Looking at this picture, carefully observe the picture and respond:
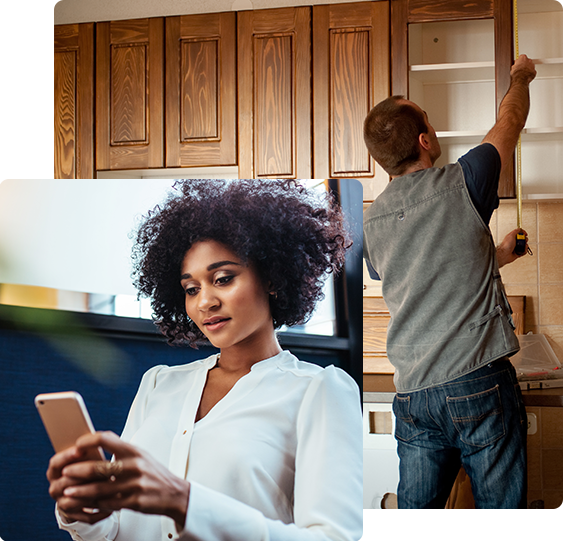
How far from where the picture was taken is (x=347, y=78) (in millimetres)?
1883

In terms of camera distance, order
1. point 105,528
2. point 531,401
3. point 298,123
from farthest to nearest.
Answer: point 298,123
point 531,401
point 105,528

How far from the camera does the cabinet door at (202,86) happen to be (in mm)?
1939

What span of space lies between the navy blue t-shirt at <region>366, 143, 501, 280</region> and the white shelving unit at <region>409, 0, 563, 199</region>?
0.89 meters

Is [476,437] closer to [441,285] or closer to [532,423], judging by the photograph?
[441,285]

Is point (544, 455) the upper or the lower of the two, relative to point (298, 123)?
lower

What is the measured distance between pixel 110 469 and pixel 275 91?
1508 mm

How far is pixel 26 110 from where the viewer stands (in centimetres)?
174

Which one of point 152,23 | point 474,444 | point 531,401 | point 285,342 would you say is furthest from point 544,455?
point 152,23

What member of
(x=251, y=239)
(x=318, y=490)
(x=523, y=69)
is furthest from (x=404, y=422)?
(x=523, y=69)

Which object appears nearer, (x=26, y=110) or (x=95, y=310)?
(x=95, y=310)

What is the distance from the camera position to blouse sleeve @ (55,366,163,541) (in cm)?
75

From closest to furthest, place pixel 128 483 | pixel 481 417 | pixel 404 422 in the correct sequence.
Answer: pixel 128 483 → pixel 481 417 → pixel 404 422

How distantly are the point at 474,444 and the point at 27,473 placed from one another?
79 cm

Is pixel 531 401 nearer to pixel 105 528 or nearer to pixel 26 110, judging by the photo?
pixel 105 528
